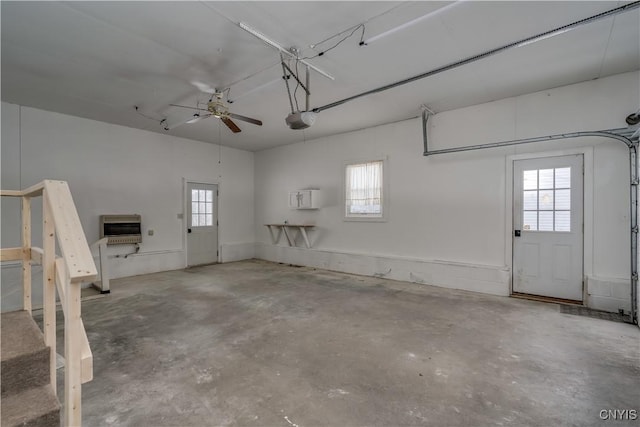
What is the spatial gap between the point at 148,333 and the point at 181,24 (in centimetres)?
325

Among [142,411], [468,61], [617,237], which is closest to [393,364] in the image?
[142,411]

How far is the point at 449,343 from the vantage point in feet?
9.79

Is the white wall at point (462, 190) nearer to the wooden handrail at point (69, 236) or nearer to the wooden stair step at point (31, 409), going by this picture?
the wooden handrail at point (69, 236)

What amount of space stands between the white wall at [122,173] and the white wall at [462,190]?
218cm

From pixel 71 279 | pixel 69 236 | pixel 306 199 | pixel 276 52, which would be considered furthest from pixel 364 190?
pixel 71 279

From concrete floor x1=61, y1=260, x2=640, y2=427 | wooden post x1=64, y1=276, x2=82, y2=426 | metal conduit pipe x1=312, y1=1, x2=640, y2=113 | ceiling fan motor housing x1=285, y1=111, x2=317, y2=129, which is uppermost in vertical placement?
metal conduit pipe x1=312, y1=1, x2=640, y2=113

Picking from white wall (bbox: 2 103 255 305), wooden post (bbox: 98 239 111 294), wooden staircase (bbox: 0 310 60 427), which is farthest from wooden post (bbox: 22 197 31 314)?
white wall (bbox: 2 103 255 305)

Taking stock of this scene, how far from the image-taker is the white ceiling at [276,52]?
2.63m

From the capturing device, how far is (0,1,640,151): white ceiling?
263cm

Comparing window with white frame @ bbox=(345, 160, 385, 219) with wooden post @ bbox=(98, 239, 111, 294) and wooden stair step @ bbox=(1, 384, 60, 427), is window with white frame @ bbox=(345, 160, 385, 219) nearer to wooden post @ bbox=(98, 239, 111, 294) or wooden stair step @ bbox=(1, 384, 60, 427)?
wooden post @ bbox=(98, 239, 111, 294)

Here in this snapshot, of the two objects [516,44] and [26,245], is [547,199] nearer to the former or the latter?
[516,44]

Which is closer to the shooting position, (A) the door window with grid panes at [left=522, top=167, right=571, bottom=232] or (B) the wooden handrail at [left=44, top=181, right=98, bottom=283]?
(B) the wooden handrail at [left=44, top=181, right=98, bottom=283]

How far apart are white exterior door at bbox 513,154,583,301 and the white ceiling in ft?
4.06

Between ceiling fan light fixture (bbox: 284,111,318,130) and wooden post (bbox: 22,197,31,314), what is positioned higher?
ceiling fan light fixture (bbox: 284,111,318,130)
